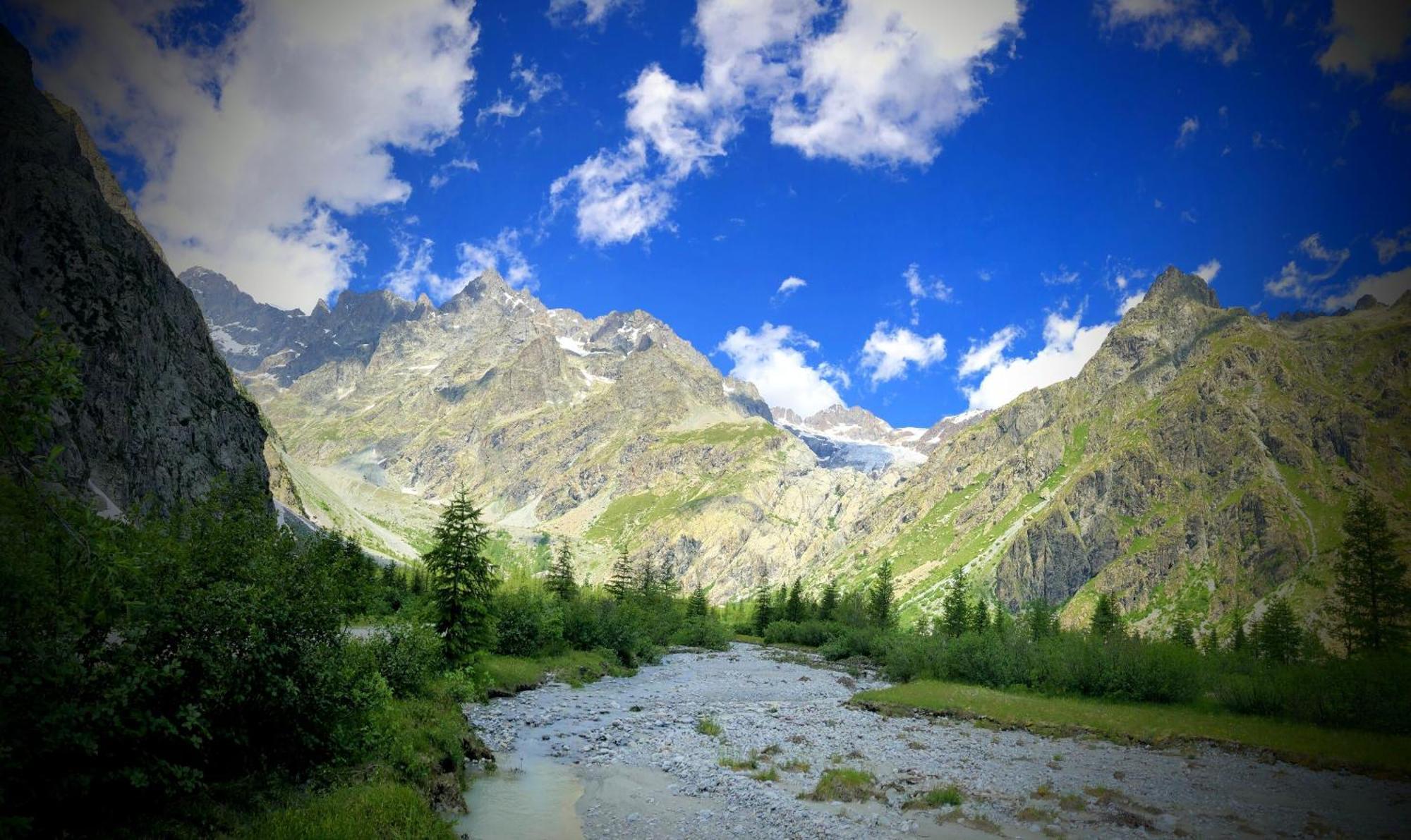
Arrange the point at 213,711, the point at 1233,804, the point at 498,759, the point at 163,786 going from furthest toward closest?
the point at 498,759 → the point at 1233,804 → the point at 213,711 → the point at 163,786

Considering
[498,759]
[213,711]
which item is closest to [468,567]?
[498,759]

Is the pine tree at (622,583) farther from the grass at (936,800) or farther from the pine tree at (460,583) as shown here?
the grass at (936,800)

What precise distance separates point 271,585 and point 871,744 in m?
34.7

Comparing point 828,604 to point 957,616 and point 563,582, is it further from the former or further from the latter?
point 563,582

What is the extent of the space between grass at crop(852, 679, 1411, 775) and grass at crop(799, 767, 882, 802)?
941 inches

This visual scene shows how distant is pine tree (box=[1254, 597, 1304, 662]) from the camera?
90.9 meters

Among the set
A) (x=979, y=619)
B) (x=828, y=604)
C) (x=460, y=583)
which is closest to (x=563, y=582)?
(x=460, y=583)

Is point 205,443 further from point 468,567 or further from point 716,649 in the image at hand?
point 468,567

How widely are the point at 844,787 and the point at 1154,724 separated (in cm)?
3231

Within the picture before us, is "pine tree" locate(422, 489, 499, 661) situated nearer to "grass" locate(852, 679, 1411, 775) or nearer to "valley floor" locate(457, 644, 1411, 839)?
"valley floor" locate(457, 644, 1411, 839)

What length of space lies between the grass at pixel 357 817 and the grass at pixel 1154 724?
4417 centimetres

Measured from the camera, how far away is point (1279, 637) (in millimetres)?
94812

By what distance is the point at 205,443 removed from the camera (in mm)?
170875

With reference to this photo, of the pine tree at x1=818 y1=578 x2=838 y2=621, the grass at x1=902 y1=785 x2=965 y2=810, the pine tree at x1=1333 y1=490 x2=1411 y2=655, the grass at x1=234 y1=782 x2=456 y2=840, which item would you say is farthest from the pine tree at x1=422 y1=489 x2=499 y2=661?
the pine tree at x1=818 y1=578 x2=838 y2=621
